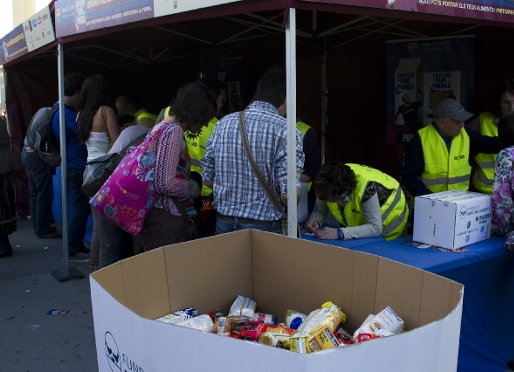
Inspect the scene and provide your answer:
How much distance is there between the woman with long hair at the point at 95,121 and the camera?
3900 mm

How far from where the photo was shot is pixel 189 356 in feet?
3.47

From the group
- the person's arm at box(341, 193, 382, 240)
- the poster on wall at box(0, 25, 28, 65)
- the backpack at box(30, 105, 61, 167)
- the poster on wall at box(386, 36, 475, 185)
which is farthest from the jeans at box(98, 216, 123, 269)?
the poster on wall at box(386, 36, 475, 185)

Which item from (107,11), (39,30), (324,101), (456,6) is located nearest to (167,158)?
(107,11)

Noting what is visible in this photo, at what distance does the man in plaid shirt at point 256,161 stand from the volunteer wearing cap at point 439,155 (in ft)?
3.68

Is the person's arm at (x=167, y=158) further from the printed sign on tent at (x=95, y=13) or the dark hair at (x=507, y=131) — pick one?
the dark hair at (x=507, y=131)

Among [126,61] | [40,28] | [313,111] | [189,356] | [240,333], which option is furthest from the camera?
[126,61]

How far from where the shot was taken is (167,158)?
2.60 meters

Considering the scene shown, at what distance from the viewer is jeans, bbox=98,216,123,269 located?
3.41 metres

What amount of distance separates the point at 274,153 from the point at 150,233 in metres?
0.79

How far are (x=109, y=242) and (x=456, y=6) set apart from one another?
2515 mm

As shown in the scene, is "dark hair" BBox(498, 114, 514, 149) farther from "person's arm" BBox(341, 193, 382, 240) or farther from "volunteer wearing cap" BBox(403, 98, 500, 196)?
"person's arm" BBox(341, 193, 382, 240)

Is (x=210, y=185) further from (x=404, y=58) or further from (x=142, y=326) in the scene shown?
(x=404, y=58)

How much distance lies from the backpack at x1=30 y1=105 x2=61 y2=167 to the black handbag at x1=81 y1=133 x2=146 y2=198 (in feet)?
5.28

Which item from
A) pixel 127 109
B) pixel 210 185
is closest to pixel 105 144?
pixel 210 185
